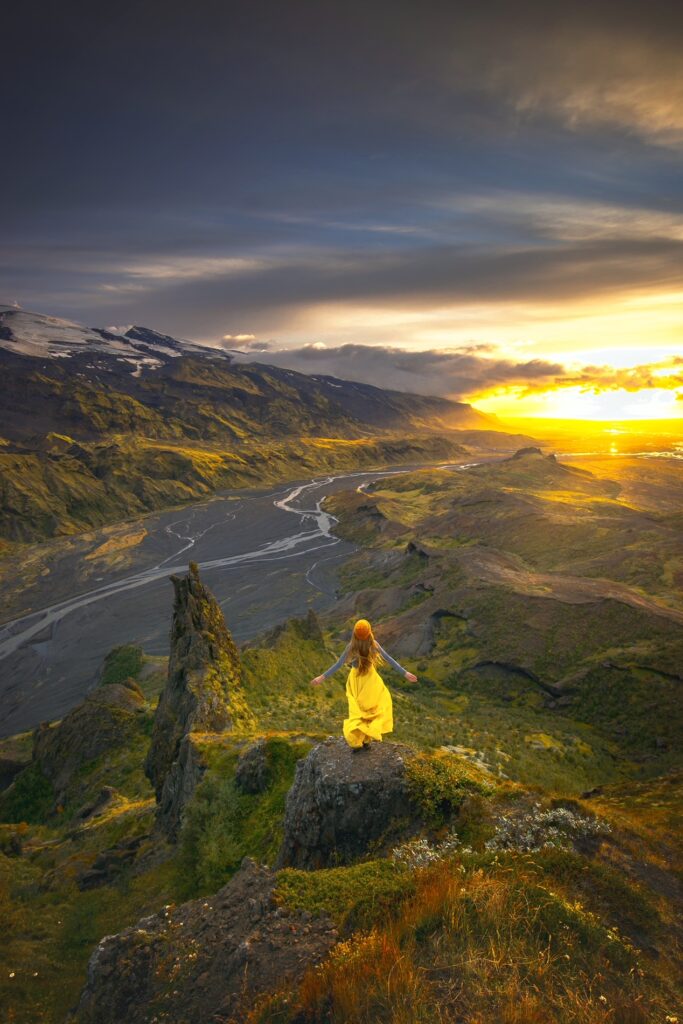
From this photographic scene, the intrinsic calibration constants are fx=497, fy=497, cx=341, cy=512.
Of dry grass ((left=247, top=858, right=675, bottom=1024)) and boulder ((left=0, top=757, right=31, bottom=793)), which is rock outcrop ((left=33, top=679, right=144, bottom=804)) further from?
dry grass ((left=247, top=858, right=675, bottom=1024))

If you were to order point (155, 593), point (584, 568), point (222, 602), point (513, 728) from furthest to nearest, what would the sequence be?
point (155, 593) → point (222, 602) → point (584, 568) → point (513, 728)

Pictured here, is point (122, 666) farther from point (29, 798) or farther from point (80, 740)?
point (29, 798)

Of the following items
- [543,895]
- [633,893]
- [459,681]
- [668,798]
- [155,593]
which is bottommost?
[155,593]

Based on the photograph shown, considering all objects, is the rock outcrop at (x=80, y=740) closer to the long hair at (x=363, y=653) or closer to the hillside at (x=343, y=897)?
the hillside at (x=343, y=897)

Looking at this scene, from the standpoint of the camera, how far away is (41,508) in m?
165

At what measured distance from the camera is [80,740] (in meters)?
31.8

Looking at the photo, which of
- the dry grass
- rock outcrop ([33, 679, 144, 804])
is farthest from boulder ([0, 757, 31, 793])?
the dry grass

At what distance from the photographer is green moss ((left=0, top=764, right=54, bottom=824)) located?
96.5ft

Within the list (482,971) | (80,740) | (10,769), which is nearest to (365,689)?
(482,971)

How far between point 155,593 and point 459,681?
248 feet

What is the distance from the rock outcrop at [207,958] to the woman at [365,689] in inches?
120

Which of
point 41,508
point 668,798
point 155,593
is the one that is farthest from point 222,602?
point 41,508

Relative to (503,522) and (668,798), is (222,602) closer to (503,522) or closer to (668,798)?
(503,522)

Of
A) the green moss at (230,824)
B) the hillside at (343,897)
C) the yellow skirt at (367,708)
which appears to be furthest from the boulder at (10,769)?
the yellow skirt at (367,708)
